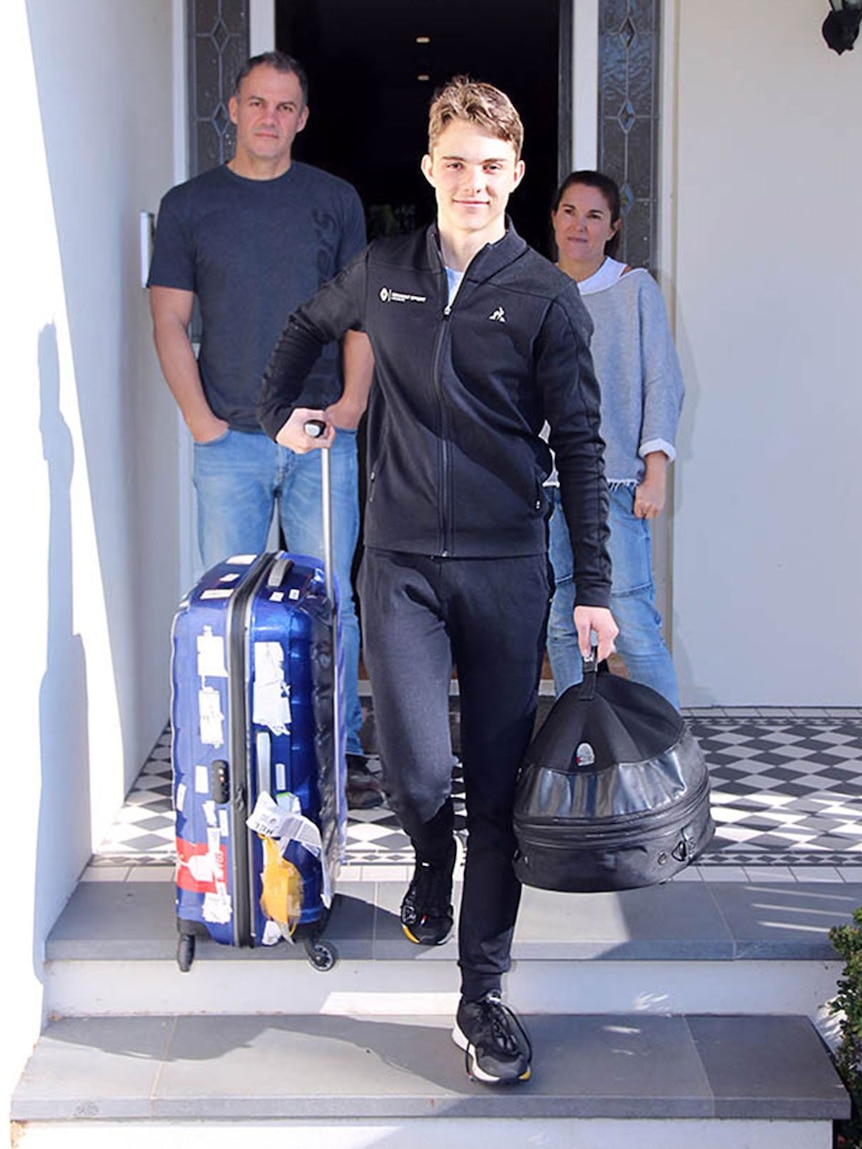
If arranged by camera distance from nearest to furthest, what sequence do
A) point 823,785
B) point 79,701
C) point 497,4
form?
point 79,701, point 823,785, point 497,4

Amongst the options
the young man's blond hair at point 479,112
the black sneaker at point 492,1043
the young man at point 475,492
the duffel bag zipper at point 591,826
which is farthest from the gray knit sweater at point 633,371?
the black sneaker at point 492,1043

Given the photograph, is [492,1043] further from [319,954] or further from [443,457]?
[443,457]

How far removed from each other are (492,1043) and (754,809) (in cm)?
125

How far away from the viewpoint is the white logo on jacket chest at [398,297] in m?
2.46

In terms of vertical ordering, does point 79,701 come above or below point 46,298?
below

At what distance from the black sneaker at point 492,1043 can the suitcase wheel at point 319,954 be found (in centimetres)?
30

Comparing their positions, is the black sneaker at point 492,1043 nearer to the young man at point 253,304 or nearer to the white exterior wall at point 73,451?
the white exterior wall at point 73,451

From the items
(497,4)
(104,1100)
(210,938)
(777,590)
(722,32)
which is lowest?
(104,1100)

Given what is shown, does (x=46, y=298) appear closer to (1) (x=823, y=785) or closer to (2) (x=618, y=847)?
(2) (x=618, y=847)

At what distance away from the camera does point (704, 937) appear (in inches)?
112

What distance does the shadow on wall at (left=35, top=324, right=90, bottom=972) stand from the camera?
111 inches

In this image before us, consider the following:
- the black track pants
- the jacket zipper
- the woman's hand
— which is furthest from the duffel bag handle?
the woman's hand

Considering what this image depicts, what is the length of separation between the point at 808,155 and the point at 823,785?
1821 mm

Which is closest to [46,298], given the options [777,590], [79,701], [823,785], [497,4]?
[79,701]
